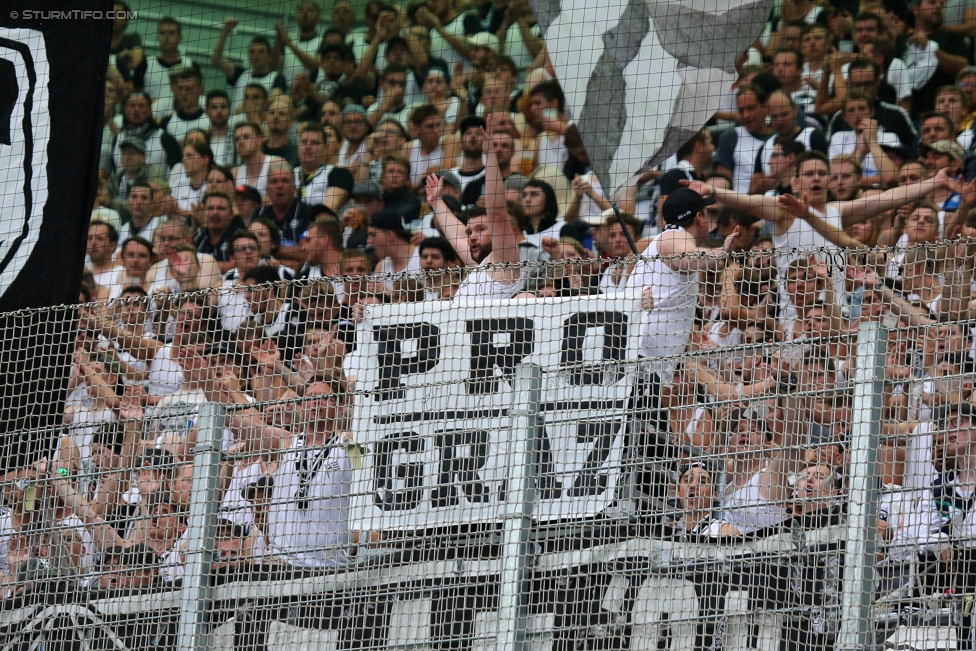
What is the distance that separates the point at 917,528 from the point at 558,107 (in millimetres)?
4210

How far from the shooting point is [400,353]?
Answer: 143 inches

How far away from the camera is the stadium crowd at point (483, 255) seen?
313 cm

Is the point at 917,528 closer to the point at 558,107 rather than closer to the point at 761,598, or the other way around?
the point at 761,598

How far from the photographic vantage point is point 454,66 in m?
7.26

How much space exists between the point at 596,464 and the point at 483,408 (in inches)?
13.4

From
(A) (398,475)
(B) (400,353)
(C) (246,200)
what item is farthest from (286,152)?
(A) (398,475)

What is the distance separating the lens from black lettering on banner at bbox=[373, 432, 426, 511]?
340cm

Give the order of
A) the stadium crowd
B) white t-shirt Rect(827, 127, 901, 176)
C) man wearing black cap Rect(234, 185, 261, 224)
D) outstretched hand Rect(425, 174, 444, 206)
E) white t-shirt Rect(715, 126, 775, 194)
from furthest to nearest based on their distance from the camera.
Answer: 1. man wearing black cap Rect(234, 185, 261, 224)
2. white t-shirt Rect(715, 126, 775, 194)
3. white t-shirt Rect(827, 127, 901, 176)
4. outstretched hand Rect(425, 174, 444, 206)
5. the stadium crowd

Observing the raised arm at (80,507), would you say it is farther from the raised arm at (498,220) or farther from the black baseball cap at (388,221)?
the black baseball cap at (388,221)

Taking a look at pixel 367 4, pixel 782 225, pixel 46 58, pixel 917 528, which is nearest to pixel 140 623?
pixel 917 528

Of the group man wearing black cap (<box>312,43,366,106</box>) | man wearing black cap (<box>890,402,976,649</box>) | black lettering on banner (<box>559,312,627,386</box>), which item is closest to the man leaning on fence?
black lettering on banner (<box>559,312,627,386</box>)

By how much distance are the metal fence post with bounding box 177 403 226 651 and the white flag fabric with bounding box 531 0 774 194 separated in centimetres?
331

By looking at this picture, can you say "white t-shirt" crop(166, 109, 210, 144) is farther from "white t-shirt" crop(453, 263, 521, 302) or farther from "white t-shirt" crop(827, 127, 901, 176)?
"white t-shirt" crop(453, 263, 521, 302)

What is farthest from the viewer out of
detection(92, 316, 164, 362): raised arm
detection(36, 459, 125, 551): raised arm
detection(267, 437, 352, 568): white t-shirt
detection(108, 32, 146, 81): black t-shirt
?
detection(108, 32, 146, 81): black t-shirt
